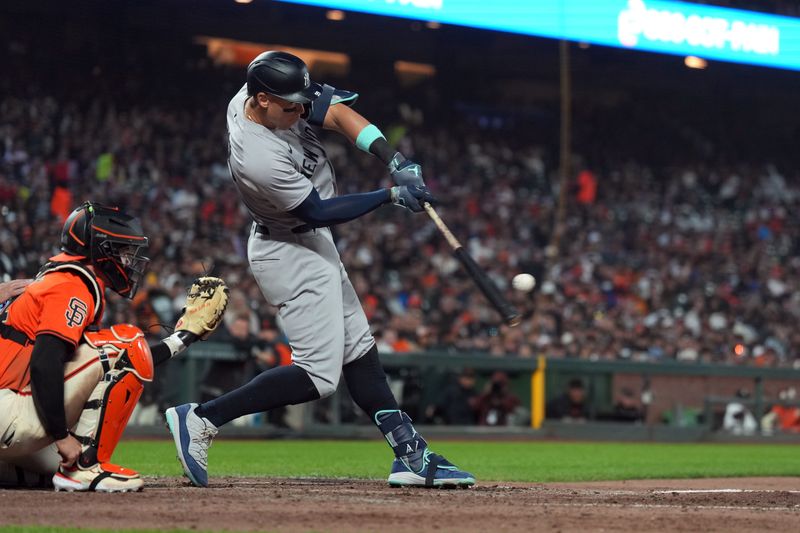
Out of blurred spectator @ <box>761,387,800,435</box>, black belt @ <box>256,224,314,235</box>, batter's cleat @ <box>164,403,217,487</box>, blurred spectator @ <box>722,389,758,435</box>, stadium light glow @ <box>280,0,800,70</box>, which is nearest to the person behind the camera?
batter's cleat @ <box>164,403,217,487</box>

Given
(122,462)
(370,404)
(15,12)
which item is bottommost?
(122,462)

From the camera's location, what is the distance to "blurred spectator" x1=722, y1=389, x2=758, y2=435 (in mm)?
13016

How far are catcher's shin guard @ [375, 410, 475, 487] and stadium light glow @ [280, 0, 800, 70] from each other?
11096 mm

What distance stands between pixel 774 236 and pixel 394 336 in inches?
379

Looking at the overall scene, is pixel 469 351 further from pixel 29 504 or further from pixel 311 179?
pixel 29 504

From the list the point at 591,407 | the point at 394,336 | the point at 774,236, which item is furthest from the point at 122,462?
the point at 774,236

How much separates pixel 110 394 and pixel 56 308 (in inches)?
15.1

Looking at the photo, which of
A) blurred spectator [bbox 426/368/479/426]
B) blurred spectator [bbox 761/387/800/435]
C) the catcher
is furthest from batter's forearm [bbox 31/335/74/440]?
blurred spectator [bbox 761/387/800/435]

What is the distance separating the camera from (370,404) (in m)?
4.70

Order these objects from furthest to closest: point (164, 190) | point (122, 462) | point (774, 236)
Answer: point (774, 236), point (164, 190), point (122, 462)

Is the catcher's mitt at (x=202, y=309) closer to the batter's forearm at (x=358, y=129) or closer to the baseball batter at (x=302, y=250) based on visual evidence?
the baseball batter at (x=302, y=250)

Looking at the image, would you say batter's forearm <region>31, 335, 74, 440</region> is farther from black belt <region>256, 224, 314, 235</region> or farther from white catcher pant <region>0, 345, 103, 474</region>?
black belt <region>256, 224, 314, 235</region>

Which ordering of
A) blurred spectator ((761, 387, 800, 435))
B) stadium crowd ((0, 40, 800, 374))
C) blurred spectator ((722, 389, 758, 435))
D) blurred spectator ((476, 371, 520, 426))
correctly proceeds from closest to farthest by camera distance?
blurred spectator ((476, 371, 520, 426))
blurred spectator ((722, 389, 758, 435))
blurred spectator ((761, 387, 800, 435))
stadium crowd ((0, 40, 800, 374))

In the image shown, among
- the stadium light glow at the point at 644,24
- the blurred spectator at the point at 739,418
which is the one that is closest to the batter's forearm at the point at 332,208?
the blurred spectator at the point at 739,418
